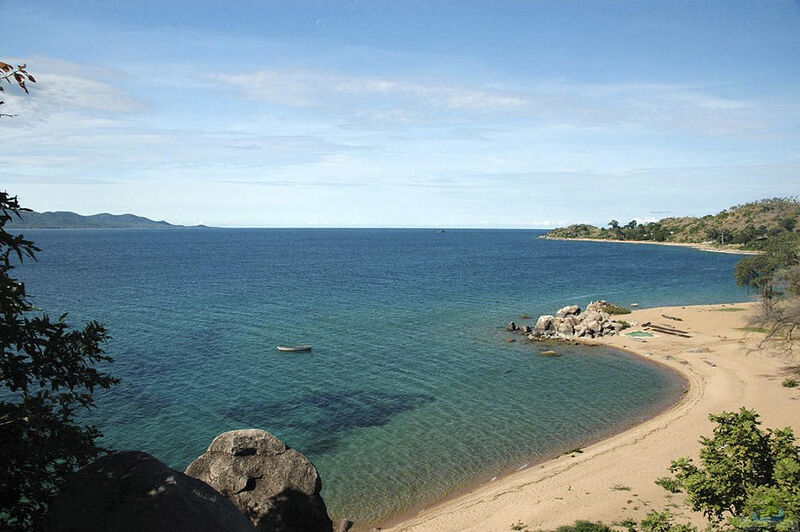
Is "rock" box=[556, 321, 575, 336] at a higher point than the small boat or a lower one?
higher

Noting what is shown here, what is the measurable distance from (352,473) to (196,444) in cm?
1019

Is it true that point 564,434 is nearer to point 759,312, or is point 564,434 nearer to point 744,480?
point 744,480

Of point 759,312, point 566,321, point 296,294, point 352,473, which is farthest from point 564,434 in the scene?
point 296,294

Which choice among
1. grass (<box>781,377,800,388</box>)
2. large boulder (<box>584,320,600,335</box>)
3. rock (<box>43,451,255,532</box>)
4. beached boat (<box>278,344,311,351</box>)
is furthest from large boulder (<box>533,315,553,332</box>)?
rock (<box>43,451,255,532</box>)

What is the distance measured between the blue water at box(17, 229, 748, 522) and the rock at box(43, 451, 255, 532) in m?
16.0

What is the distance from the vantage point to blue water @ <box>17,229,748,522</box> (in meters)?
30.3

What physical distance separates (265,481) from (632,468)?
20947mm

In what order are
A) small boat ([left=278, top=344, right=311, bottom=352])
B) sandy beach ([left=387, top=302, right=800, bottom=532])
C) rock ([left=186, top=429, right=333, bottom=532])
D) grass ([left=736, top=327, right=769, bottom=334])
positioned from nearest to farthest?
rock ([left=186, top=429, right=333, bottom=532])
sandy beach ([left=387, top=302, right=800, bottom=532])
small boat ([left=278, top=344, right=311, bottom=352])
grass ([left=736, top=327, right=769, bottom=334])

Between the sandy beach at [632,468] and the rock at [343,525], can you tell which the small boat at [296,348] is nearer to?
the sandy beach at [632,468]

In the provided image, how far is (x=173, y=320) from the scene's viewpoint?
63500 mm

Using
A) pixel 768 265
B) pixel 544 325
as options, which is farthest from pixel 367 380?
pixel 768 265

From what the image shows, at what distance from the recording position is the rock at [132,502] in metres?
9.85

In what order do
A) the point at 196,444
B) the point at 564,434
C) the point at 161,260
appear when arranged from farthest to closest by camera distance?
1. the point at 161,260
2. the point at 564,434
3. the point at 196,444

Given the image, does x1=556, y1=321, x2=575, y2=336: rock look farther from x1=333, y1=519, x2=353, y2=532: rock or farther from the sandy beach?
x1=333, y1=519, x2=353, y2=532: rock
